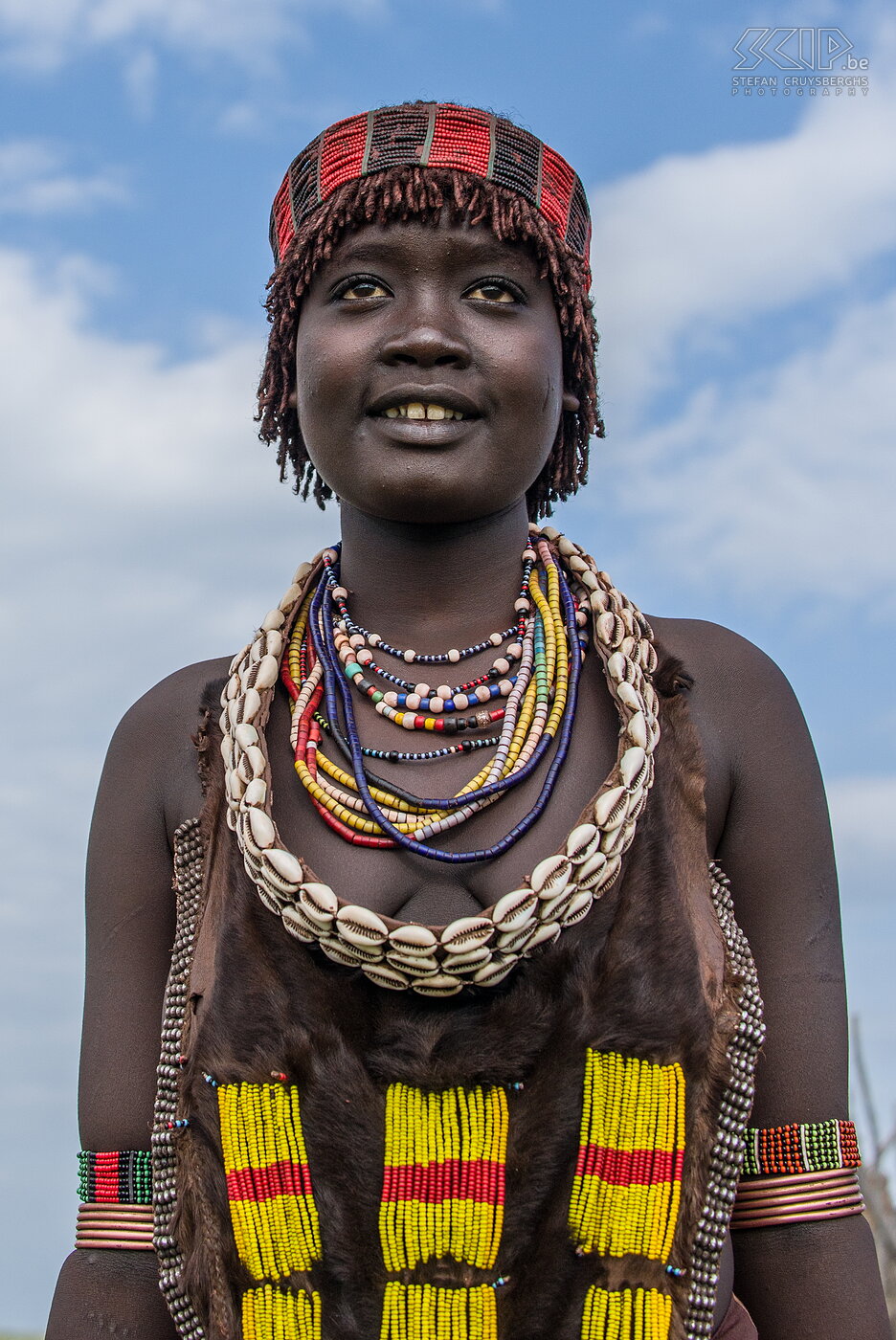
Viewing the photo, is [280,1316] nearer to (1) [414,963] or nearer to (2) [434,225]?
(1) [414,963]

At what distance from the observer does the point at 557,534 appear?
3074mm

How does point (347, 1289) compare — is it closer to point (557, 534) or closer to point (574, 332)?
point (557, 534)

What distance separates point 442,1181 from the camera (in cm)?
243

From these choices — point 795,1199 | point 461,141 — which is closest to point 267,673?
point 461,141

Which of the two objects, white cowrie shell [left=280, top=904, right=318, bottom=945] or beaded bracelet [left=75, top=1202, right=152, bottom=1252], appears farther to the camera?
beaded bracelet [left=75, top=1202, right=152, bottom=1252]

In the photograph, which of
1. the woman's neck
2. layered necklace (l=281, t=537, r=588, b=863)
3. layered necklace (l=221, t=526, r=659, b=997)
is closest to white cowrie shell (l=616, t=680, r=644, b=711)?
layered necklace (l=221, t=526, r=659, b=997)

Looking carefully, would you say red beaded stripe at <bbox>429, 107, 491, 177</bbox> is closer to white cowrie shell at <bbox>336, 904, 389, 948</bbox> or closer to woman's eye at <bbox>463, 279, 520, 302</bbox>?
woman's eye at <bbox>463, 279, 520, 302</bbox>

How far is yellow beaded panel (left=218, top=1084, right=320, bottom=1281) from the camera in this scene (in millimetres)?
2486

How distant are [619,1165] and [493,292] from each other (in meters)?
1.62

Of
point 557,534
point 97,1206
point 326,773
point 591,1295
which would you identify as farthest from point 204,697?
point 591,1295

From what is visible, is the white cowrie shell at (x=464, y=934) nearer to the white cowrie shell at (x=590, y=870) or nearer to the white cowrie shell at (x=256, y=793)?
the white cowrie shell at (x=590, y=870)

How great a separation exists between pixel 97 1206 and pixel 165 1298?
25cm

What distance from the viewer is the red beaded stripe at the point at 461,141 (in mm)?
2764

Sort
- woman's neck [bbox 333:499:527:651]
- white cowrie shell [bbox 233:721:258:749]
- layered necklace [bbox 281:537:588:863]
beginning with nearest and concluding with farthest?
1. layered necklace [bbox 281:537:588:863]
2. white cowrie shell [bbox 233:721:258:749]
3. woman's neck [bbox 333:499:527:651]
